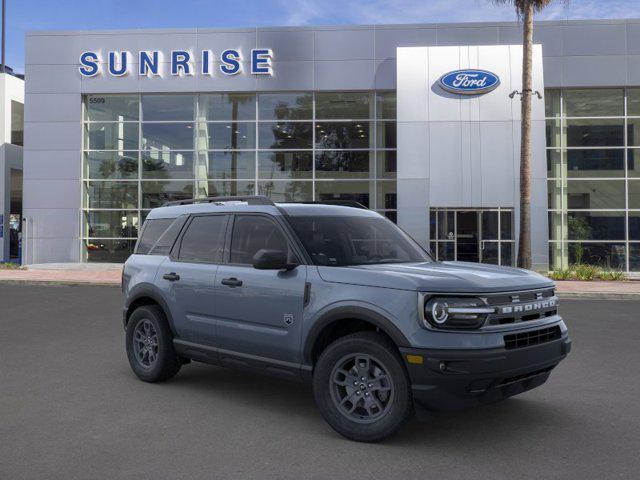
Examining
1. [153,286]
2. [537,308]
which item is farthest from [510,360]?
[153,286]

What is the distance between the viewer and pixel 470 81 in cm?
2350

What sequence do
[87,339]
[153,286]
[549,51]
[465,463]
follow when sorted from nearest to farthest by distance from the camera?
[465,463] < [153,286] < [87,339] < [549,51]

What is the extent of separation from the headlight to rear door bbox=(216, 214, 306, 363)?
115 cm

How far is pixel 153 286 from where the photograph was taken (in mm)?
6500

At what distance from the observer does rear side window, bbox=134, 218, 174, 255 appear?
689 cm

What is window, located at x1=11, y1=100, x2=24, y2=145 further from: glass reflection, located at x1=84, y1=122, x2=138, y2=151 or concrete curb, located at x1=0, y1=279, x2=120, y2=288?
concrete curb, located at x1=0, y1=279, x2=120, y2=288

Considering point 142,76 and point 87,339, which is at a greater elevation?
point 142,76

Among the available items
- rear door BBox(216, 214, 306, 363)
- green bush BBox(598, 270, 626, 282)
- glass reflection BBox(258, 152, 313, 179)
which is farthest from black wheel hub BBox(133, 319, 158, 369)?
glass reflection BBox(258, 152, 313, 179)

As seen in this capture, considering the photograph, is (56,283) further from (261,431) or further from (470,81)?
(261,431)

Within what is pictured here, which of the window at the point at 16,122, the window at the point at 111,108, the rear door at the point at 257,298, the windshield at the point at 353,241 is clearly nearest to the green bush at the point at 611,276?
the windshield at the point at 353,241

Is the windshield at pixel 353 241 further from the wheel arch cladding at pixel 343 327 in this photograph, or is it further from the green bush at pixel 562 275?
the green bush at pixel 562 275

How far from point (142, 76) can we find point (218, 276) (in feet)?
73.2

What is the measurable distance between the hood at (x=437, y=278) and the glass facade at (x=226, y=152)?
2033cm

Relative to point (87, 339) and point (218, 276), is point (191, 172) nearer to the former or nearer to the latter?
point (87, 339)
